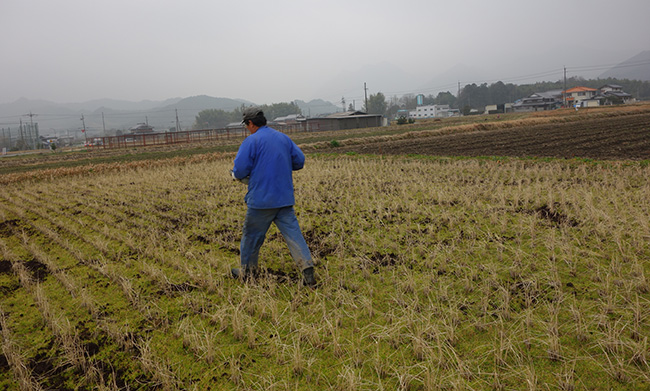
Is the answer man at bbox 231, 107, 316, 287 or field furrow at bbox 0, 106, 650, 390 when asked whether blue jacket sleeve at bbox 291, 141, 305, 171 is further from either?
field furrow at bbox 0, 106, 650, 390

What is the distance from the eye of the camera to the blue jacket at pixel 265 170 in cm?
400

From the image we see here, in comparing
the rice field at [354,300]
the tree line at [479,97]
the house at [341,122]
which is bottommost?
the rice field at [354,300]

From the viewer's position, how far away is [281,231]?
4.13m

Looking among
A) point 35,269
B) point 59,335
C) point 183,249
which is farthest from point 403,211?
point 35,269

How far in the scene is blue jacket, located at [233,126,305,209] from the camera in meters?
4.00

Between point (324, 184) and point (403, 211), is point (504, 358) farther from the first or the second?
point (324, 184)

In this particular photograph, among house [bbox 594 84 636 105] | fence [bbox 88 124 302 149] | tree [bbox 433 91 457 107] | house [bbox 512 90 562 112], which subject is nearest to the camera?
fence [bbox 88 124 302 149]

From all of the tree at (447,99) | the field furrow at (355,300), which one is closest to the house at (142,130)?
the field furrow at (355,300)

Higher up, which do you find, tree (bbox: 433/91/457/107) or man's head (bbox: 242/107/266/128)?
tree (bbox: 433/91/457/107)

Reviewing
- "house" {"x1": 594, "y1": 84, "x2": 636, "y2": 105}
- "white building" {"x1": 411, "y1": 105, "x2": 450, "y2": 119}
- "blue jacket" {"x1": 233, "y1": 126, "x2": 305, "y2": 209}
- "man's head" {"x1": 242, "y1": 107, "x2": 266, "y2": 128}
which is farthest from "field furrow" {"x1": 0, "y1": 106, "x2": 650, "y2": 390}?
"white building" {"x1": 411, "y1": 105, "x2": 450, "y2": 119}

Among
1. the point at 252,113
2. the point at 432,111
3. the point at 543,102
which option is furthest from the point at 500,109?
the point at 252,113

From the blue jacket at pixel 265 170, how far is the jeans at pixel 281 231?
0.39 ft

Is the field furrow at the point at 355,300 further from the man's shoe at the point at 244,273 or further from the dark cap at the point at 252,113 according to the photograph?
the dark cap at the point at 252,113

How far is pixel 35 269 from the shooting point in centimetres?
511
